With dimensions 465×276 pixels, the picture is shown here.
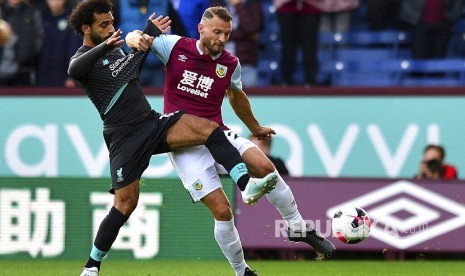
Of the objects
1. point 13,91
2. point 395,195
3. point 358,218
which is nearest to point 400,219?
point 395,195

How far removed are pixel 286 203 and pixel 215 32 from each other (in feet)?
4.91

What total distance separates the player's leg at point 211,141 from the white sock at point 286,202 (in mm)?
195

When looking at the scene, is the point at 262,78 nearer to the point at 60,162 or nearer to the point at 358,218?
the point at 60,162

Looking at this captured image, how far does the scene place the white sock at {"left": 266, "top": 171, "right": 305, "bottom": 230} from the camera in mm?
9523

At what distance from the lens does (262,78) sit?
16.1 m

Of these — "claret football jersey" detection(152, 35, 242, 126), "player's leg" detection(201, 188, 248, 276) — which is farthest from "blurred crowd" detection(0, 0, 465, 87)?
"player's leg" detection(201, 188, 248, 276)

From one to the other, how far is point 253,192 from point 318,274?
2.44 m

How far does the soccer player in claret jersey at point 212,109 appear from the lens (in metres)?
9.41

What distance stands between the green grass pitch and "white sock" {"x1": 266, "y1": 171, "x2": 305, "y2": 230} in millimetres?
1357

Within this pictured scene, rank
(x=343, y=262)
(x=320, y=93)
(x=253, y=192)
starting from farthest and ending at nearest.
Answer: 1. (x=320, y=93)
2. (x=343, y=262)
3. (x=253, y=192)

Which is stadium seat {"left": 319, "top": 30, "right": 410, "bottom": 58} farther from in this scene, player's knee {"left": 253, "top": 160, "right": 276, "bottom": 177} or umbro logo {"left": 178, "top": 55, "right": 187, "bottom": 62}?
player's knee {"left": 253, "top": 160, "right": 276, "bottom": 177}

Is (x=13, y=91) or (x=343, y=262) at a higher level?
(x=13, y=91)

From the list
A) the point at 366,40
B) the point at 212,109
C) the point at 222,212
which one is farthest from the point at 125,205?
the point at 366,40

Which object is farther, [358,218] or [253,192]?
[358,218]
